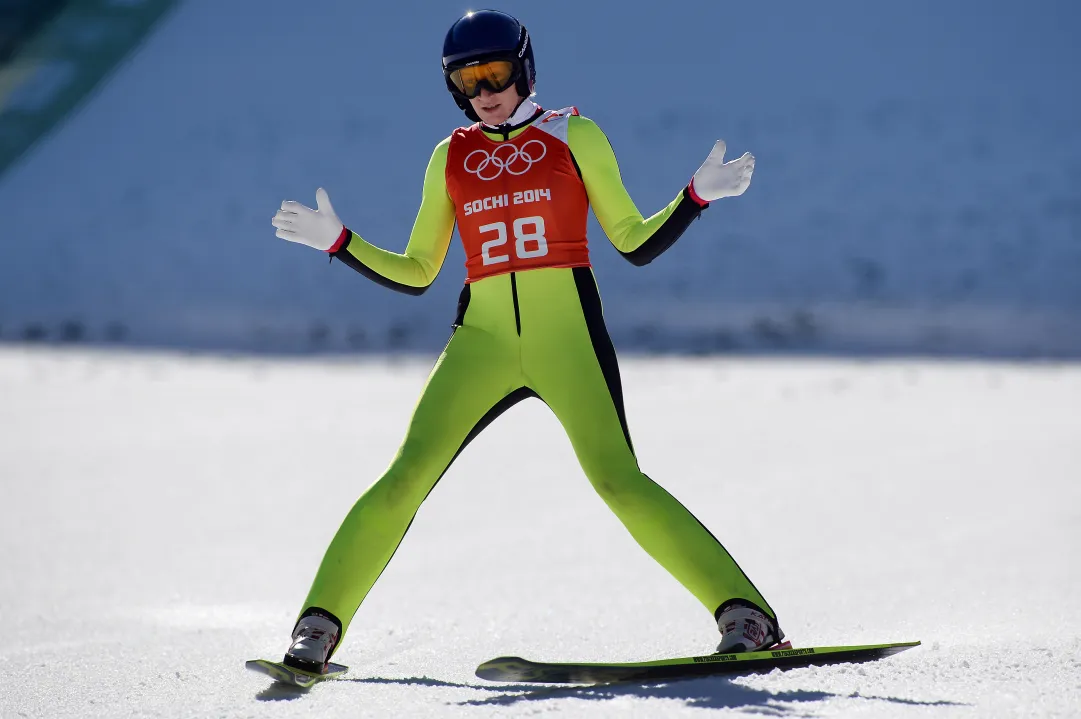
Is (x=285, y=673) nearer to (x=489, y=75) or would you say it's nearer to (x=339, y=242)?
(x=339, y=242)

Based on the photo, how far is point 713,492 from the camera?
255 inches

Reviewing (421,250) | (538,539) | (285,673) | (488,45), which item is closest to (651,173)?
(538,539)

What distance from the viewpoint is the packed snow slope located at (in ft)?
41.1

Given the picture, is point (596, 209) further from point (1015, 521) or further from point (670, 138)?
point (670, 138)

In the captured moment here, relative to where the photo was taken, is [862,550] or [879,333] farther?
[879,333]

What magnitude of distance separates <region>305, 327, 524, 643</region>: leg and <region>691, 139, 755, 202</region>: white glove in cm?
64

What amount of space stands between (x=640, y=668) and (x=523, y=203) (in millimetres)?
1211

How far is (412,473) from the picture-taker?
3.38m

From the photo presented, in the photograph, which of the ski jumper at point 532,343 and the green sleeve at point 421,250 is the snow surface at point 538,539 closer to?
the ski jumper at point 532,343

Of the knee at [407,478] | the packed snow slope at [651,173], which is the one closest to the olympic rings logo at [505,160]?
the knee at [407,478]

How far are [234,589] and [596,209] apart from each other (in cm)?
238

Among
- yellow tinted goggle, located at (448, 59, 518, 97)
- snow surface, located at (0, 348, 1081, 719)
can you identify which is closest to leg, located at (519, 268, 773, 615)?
snow surface, located at (0, 348, 1081, 719)

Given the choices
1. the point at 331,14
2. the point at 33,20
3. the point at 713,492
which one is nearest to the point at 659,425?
the point at 713,492

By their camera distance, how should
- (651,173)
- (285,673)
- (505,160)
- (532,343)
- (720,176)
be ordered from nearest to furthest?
(285,673), (720,176), (532,343), (505,160), (651,173)
